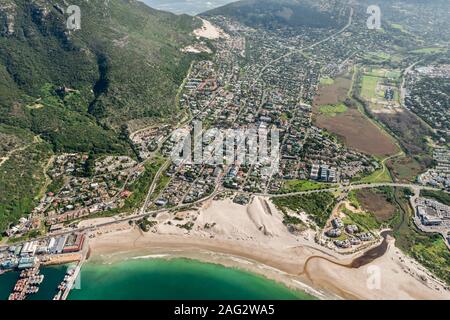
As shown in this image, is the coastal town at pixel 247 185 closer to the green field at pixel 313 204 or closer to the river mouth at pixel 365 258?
the green field at pixel 313 204

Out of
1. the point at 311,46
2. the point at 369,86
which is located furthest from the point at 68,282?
the point at 311,46

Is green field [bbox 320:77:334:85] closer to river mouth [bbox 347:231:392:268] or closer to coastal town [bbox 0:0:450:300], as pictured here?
coastal town [bbox 0:0:450:300]

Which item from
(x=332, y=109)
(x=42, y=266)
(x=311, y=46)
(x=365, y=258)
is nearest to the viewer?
(x=42, y=266)

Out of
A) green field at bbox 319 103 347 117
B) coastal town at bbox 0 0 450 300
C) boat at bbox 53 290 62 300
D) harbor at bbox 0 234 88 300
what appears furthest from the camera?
green field at bbox 319 103 347 117

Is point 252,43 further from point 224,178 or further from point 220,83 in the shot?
point 224,178

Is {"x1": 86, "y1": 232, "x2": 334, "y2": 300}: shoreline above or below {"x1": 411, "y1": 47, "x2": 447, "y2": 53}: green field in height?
below

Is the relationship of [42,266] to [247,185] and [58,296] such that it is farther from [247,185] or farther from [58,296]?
[247,185]

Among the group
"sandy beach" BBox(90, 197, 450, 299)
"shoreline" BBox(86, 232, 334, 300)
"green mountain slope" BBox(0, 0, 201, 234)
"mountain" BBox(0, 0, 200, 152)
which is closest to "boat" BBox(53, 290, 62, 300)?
"shoreline" BBox(86, 232, 334, 300)
